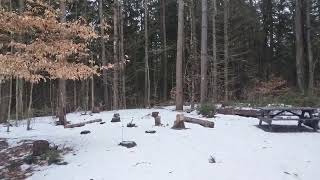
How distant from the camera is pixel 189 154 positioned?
993 centimetres

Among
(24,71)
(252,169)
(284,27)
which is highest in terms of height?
(284,27)

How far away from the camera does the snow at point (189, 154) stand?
349 inches

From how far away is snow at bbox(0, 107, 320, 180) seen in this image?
8.87 metres

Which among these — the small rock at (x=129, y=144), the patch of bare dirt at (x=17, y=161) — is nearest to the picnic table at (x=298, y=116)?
the small rock at (x=129, y=144)

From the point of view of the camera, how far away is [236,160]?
9461mm

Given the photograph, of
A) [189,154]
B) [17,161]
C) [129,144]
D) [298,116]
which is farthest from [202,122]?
[17,161]

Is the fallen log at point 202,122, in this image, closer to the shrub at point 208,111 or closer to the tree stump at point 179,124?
the tree stump at point 179,124

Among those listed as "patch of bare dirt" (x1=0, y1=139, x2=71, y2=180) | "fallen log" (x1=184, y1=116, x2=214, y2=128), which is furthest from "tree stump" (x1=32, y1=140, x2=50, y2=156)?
"fallen log" (x1=184, y1=116, x2=214, y2=128)

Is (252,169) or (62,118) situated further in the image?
(62,118)

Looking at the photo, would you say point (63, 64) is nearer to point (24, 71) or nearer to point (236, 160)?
point (24, 71)

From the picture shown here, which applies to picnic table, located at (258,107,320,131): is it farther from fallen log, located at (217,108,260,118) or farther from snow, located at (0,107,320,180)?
fallen log, located at (217,108,260,118)

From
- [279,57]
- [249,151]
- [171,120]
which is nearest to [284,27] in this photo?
[279,57]

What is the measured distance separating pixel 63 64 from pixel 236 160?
5080mm

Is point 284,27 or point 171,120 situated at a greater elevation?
point 284,27
